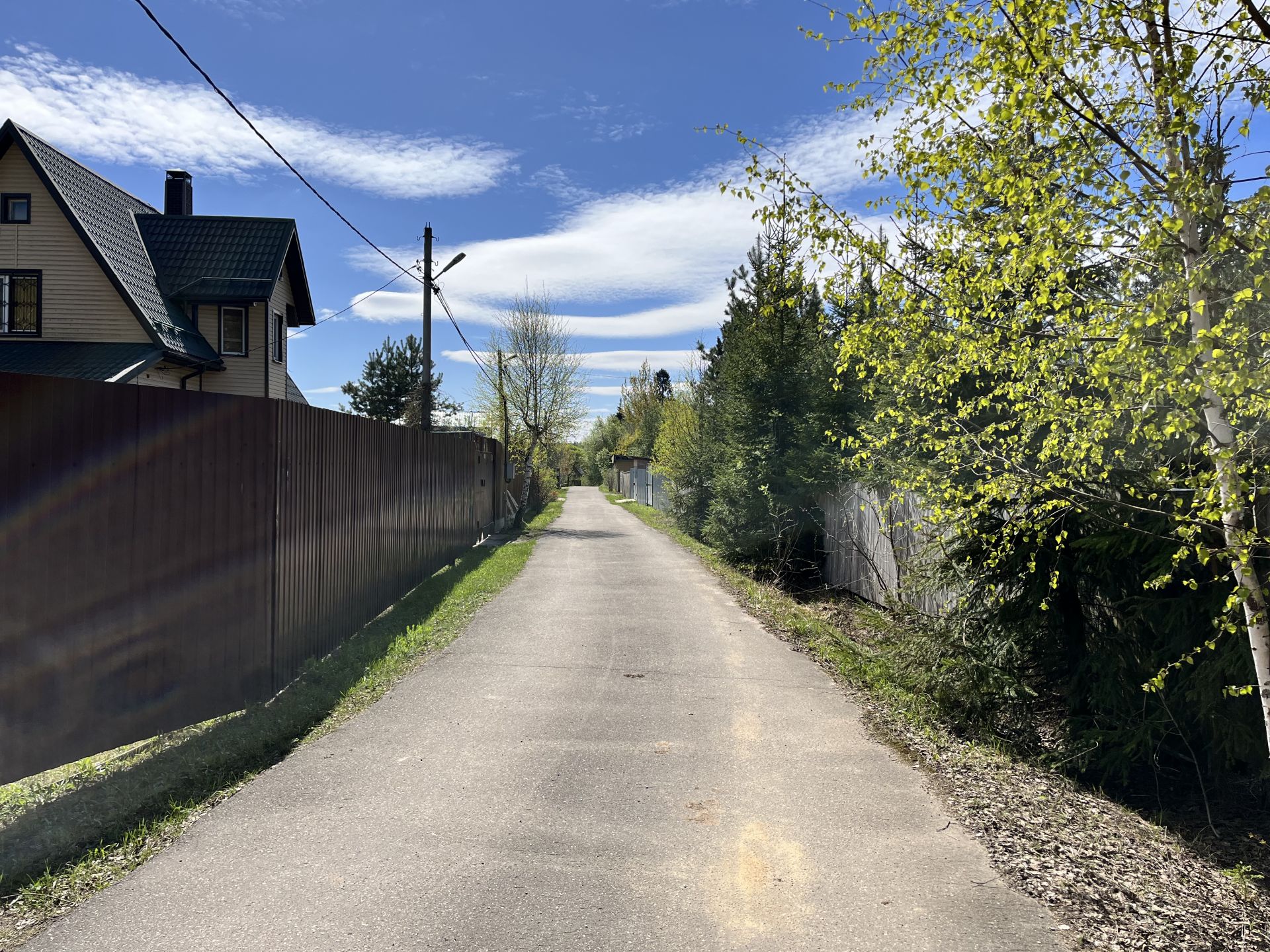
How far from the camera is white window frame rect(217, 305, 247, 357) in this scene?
65.3ft

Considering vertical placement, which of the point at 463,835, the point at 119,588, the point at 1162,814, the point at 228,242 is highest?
the point at 228,242

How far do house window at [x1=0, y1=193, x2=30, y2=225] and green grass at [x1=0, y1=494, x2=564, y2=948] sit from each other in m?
15.6

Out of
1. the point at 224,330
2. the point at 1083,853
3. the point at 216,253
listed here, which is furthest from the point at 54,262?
the point at 1083,853

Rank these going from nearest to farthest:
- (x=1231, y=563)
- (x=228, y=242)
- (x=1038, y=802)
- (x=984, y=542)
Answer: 1. (x=1231, y=563)
2. (x=1038, y=802)
3. (x=984, y=542)
4. (x=228, y=242)

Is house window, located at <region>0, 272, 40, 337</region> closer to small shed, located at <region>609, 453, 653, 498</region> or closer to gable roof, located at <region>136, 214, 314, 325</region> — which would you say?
gable roof, located at <region>136, 214, 314, 325</region>

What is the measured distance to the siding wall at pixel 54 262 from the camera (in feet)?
55.9

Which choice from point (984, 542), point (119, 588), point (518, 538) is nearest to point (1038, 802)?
point (984, 542)

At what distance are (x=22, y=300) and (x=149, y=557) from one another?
16535mm

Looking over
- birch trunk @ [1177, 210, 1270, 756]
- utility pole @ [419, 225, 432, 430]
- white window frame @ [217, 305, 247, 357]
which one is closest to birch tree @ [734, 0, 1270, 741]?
birch trunk @ [1177, 210, 1270, 756]

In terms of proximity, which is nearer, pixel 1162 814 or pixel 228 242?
pixel 1162 814

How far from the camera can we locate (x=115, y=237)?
18.5m

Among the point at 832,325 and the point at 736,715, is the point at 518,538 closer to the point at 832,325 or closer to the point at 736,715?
the point at 736,715

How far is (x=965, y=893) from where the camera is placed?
3428 millimetres

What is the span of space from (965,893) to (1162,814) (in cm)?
237
